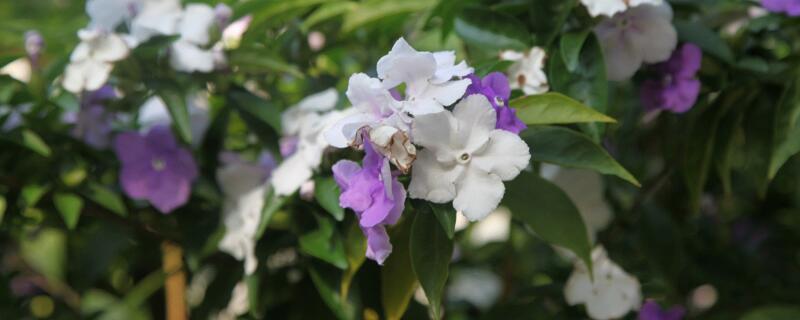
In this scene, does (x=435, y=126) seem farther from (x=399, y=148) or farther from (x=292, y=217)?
(x=292, y=217)

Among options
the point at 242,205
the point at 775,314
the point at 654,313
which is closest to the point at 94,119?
the point at 242,205

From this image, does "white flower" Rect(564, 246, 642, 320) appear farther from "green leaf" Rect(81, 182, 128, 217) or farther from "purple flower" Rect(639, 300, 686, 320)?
"green leaf" Rect(81, 182, 128, 217)

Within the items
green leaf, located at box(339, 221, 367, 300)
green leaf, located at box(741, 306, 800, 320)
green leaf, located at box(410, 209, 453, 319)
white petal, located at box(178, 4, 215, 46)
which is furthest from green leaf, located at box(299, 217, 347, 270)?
green leaf, located at box(741, 306, 800, 320)

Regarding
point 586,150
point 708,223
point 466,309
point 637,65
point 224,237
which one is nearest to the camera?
point 586,150

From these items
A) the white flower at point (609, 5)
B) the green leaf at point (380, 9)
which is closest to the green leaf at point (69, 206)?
the green leaf at point (380, 9)

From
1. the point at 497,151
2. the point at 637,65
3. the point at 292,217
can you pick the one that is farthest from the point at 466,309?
→ the point at 497,151

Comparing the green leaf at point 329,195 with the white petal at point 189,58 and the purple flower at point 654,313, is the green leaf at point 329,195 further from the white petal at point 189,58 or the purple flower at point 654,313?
the purple flower at point 654,313
